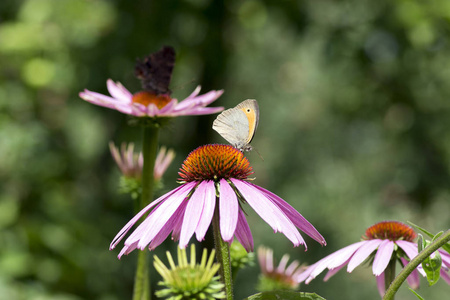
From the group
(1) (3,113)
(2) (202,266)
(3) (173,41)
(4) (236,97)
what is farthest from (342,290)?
(2) (202,266)

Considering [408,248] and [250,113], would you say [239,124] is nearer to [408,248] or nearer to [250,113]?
[250,113]

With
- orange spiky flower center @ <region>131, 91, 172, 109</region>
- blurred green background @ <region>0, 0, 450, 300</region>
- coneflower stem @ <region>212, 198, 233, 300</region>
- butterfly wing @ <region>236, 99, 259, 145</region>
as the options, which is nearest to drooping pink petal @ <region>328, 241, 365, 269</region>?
coneflower stem @ <region>212, 198, 233, 300</region>

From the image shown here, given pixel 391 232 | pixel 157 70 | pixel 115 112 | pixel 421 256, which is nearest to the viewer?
pixel 421 256

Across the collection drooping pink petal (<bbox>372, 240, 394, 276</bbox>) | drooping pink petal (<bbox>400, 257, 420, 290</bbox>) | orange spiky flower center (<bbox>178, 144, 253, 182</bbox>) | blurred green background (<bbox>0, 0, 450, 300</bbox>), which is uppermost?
blurred green background (<bbox>0, 0, 450, 300</bbox>)

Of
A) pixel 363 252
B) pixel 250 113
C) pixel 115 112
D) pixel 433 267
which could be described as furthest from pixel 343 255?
pixel 115 112

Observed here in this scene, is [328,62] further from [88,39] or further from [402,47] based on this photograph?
[88,39]

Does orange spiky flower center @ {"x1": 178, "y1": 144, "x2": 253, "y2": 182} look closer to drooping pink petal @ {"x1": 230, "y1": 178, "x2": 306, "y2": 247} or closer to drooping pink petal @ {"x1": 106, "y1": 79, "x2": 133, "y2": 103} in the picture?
drooping pink petal @ {"x1": 230, "y1": 178, "x2": 306, "y2": 247}
